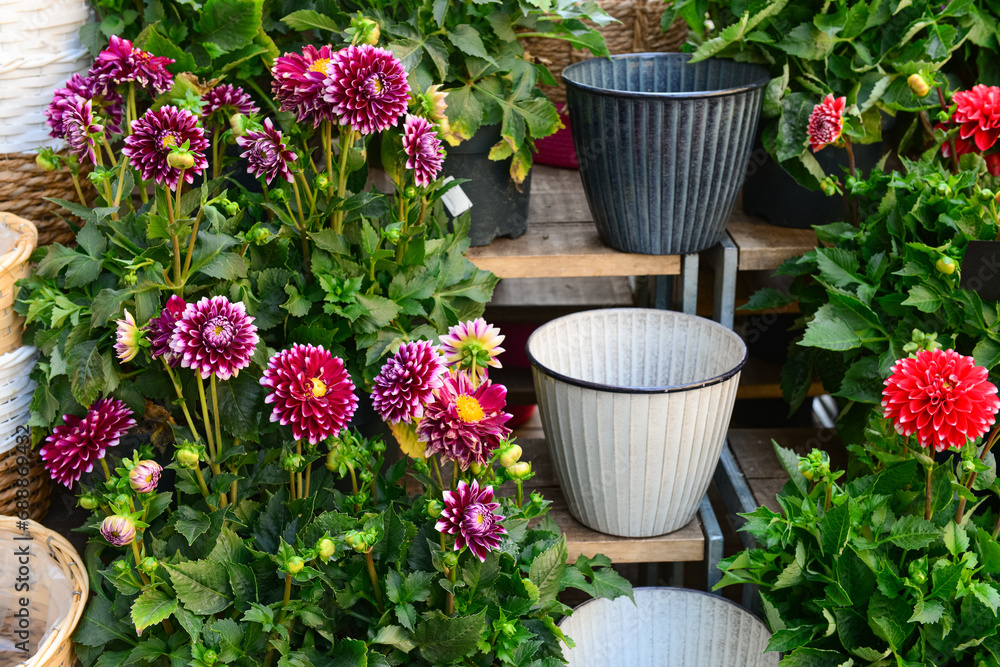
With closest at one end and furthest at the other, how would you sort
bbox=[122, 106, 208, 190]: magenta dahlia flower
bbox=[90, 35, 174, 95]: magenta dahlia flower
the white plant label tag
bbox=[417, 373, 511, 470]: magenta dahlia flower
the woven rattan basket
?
bbox=[417, 373, 511, 470]: magenta dahlia flower
bbox=[122, 106, 208, 190]: magenta dahlia flower
bbox=[90, 35, 174, 95]: magenta dahlia flower
the white plant label tag
the woven rattan basket

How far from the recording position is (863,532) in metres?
0.88

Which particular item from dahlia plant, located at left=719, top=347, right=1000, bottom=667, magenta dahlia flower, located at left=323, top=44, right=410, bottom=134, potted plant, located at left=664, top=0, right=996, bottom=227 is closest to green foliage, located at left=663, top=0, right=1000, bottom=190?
potted plant, located at left=664, top=0, right=996, bottom=227

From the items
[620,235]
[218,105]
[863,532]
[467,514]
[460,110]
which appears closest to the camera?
[467,514]

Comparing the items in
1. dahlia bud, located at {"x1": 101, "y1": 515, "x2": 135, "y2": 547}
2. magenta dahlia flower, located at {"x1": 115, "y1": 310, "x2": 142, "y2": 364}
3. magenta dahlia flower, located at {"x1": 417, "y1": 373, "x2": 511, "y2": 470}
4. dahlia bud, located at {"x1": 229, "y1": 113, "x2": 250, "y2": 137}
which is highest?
dahlia bud, located at {"x1": 229, "y1": 113, "x2": 250, "y2": 137}

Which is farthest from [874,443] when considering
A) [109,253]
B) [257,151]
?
[109,253]

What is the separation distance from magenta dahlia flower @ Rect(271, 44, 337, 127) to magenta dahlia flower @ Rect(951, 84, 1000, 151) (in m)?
0.80

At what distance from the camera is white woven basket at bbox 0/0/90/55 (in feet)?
3.37

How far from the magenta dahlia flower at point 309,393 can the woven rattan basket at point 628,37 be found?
2.72 feet

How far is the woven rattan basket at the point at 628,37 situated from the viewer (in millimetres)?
1425

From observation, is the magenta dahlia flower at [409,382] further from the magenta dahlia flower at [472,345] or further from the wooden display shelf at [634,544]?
the wooden display shelf at [634,544]

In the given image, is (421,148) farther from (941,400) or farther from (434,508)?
(941,400)

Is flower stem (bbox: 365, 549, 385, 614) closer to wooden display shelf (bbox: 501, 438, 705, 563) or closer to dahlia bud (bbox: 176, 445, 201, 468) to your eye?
dahlia bud (bbox: 176, 445, 201, 468)

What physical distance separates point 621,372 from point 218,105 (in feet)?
2.13

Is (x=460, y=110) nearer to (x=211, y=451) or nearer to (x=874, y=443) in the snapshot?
(x=211, y=451)
